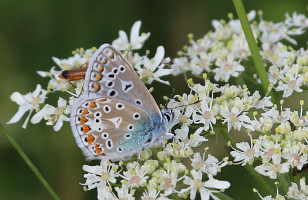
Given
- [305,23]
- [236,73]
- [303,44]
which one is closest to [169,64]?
[236,73]

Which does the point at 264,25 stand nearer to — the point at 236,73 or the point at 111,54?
the point at 236,73

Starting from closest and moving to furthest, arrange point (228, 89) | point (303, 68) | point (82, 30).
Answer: point (228, 89) → point (303, 68) → point (82, 30)

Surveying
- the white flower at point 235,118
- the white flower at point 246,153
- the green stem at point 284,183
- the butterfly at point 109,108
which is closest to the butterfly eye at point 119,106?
the butterfly at point 109,108

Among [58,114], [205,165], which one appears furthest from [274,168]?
[58,114]

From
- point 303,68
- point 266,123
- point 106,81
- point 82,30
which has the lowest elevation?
point 266,123

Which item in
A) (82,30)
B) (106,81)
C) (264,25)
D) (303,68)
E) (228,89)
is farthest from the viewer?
(82,30)

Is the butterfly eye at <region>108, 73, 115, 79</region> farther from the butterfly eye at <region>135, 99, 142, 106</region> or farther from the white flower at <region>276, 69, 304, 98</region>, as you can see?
the white flower at <region>276, 69, 304, 98</region>

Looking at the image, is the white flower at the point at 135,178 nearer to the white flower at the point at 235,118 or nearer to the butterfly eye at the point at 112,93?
the butterfly eye at the point at 112,93

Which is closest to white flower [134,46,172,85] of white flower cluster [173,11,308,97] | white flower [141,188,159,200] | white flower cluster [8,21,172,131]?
white flower cluster [8,21,172,131]
